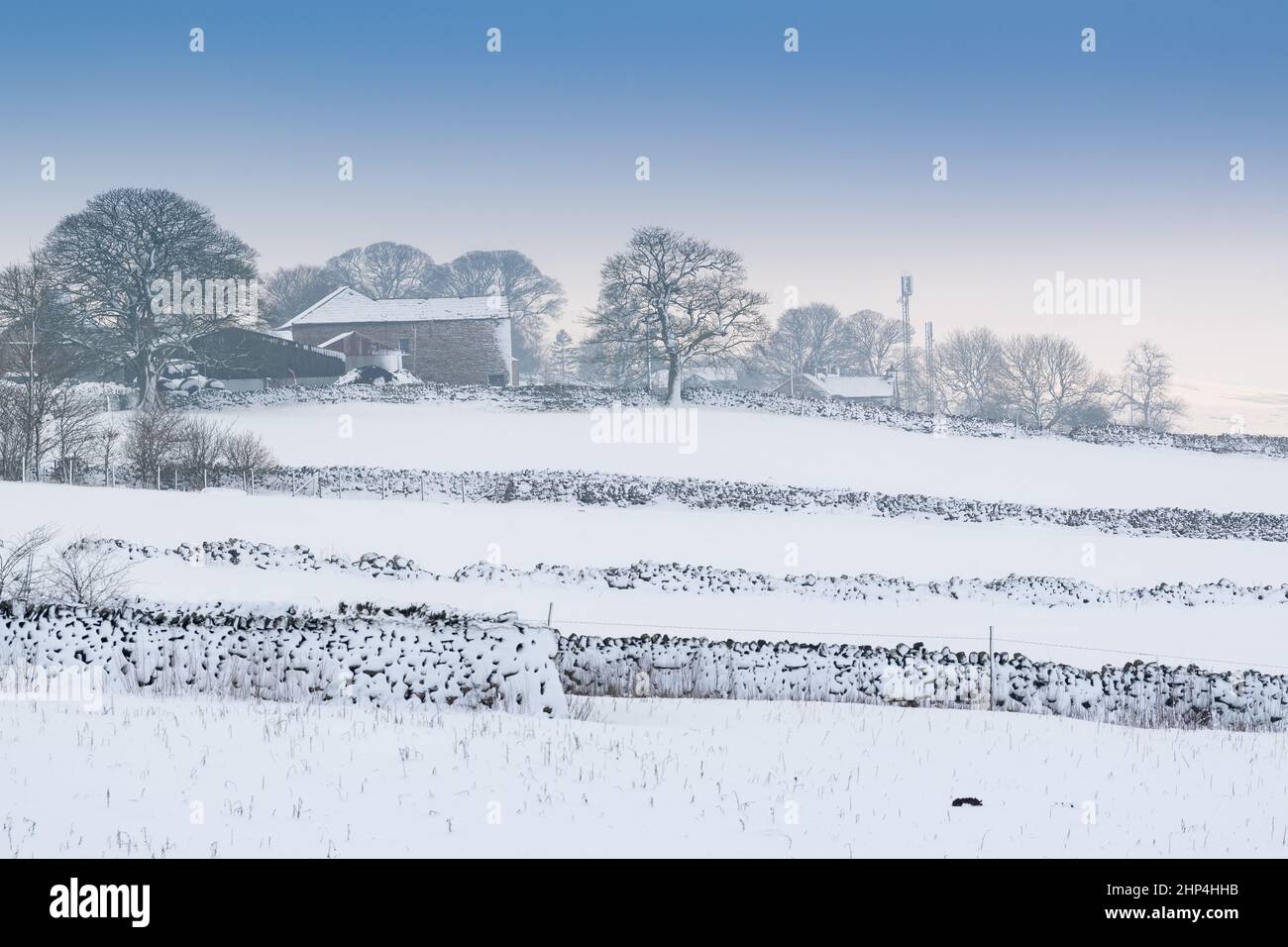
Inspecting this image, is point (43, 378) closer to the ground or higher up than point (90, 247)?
closer to the ground

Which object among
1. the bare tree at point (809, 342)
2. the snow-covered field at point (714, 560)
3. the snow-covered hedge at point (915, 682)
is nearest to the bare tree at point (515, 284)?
the bare tree at point (809, 342)

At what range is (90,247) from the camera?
198 feet

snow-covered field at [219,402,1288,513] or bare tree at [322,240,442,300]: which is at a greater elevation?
bare tree at [322,240,442,300]

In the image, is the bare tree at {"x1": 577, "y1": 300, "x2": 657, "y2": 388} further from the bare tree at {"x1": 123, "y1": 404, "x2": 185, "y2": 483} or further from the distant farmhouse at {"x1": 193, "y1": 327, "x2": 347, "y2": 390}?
the bare tree at {"x1": 123, "y1": 404, "x2": 185, "y2": 483}

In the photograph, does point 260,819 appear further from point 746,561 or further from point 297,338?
point 297,338

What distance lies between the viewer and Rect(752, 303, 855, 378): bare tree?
350ft

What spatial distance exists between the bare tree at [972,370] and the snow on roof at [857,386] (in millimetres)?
4697

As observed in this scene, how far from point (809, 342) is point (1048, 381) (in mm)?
25654

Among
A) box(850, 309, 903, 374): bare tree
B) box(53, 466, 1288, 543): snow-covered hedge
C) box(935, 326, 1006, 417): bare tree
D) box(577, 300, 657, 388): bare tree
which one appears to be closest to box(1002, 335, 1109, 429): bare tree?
box(935, 326, 1006, 417): bare tree

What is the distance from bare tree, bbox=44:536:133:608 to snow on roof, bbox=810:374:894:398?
76866 mm

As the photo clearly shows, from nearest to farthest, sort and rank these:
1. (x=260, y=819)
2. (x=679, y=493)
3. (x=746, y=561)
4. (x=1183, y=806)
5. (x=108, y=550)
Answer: (x=260, y=819) < (x=1183, y=806) < (x=108, y=550) < (x=746, y=561) < (x=679, y=493)

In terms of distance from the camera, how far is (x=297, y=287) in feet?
366

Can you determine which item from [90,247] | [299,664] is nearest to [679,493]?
[299,664]
